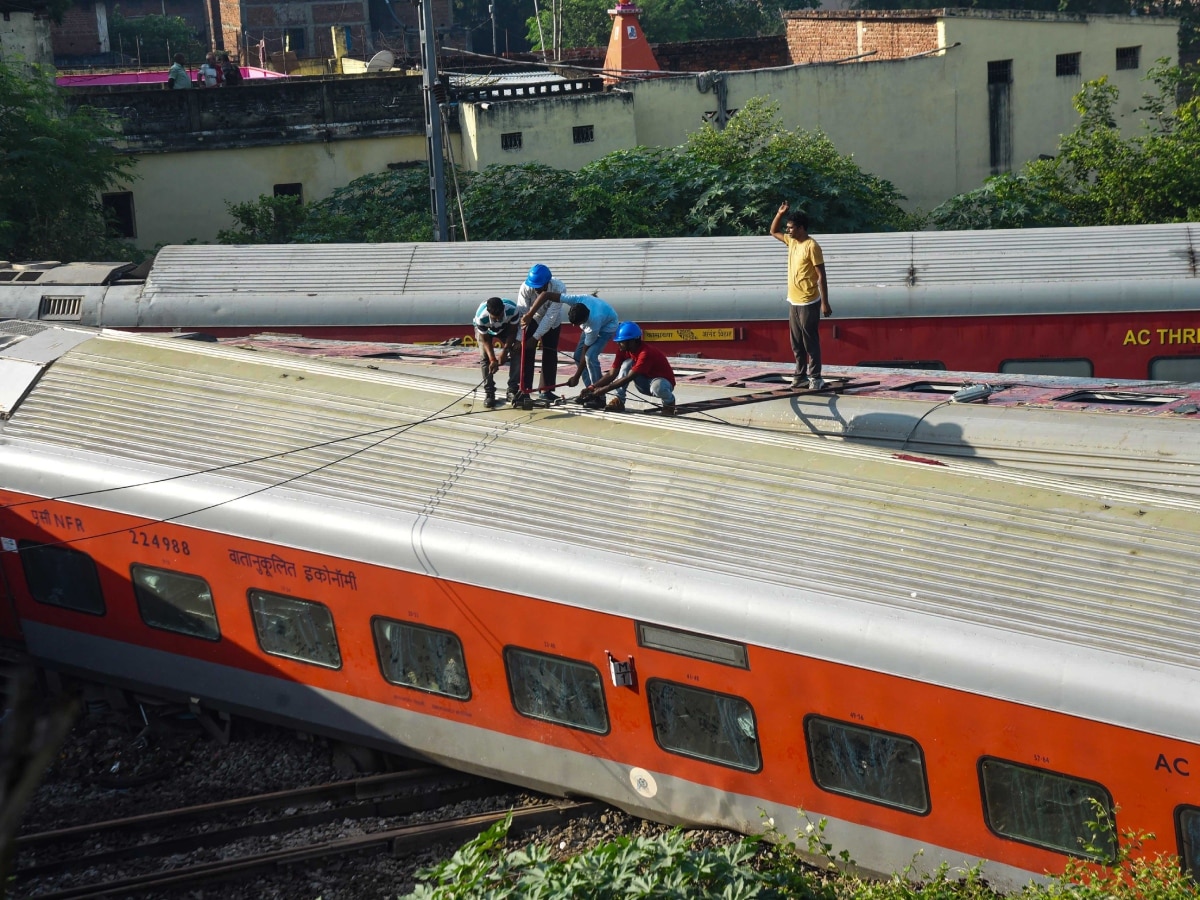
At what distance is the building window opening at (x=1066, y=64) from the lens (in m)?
33.7

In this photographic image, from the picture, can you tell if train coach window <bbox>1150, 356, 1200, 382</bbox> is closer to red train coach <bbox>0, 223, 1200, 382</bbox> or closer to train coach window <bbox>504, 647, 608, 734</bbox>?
red train coach <bbox>0, 223, 1200, 382</bbox>

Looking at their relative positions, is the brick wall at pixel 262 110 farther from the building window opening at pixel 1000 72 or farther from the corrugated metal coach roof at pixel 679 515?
the corrugated metal coach roof at pixel 679 515

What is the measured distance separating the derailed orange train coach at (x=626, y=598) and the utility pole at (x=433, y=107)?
8520 mm

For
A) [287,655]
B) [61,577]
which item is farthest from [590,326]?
[61,577]

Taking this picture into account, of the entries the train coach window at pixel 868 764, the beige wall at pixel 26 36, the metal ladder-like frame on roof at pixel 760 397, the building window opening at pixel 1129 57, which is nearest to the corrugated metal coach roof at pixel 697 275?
the metal ladder-like frame on roof at pixel 760 397

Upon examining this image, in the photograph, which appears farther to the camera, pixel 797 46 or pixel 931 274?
pixel 797 46

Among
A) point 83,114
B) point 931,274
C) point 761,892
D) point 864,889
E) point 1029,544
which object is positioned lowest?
point 864,889

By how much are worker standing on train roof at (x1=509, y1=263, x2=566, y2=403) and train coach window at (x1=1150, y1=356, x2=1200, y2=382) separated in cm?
727

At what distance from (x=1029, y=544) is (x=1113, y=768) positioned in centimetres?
158

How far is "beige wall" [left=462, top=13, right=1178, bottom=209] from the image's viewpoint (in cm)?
3200

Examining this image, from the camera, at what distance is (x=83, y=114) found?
2698 cm

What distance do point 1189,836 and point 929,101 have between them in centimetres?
2855

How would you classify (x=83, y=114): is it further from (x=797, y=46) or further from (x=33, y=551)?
(x=797, y=46)

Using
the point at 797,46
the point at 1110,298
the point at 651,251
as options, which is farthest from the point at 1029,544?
the point at 797,46
